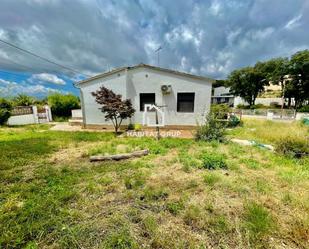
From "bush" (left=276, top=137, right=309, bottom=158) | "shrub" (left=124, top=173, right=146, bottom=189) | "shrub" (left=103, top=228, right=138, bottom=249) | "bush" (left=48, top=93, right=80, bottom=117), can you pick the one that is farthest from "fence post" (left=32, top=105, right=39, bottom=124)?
"bush" (left=276, top=137, right=309, bottom=158)

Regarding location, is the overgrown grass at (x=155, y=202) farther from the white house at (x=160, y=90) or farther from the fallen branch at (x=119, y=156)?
the white house at (x=160, y=90)

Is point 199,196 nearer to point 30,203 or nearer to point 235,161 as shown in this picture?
point 235,161

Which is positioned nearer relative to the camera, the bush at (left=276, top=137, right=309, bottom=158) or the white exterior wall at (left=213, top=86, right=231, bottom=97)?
the bush at (left=276, top=137, right=309, bottom=158)

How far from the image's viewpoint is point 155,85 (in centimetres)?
952

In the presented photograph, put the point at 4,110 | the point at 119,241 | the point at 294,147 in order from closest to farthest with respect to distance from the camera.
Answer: the point at 119,241 → the point at 294,147 → the point at 4,110

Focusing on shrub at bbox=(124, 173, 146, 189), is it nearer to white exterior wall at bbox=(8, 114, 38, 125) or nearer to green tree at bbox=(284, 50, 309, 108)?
white exterior wall at bbox=(8, 114, 38, 125)

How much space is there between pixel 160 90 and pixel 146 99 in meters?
1.05

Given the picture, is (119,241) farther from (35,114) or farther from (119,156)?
(35,114)

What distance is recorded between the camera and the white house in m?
9.31

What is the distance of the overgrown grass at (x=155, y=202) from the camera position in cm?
208

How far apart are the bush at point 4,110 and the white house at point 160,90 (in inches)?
211

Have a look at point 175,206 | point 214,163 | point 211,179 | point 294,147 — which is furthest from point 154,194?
point 294,147

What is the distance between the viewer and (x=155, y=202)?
9.37ft

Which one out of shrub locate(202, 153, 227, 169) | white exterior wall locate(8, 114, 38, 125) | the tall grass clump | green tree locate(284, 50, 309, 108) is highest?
green tree locate(284, 50, 309, 108)
